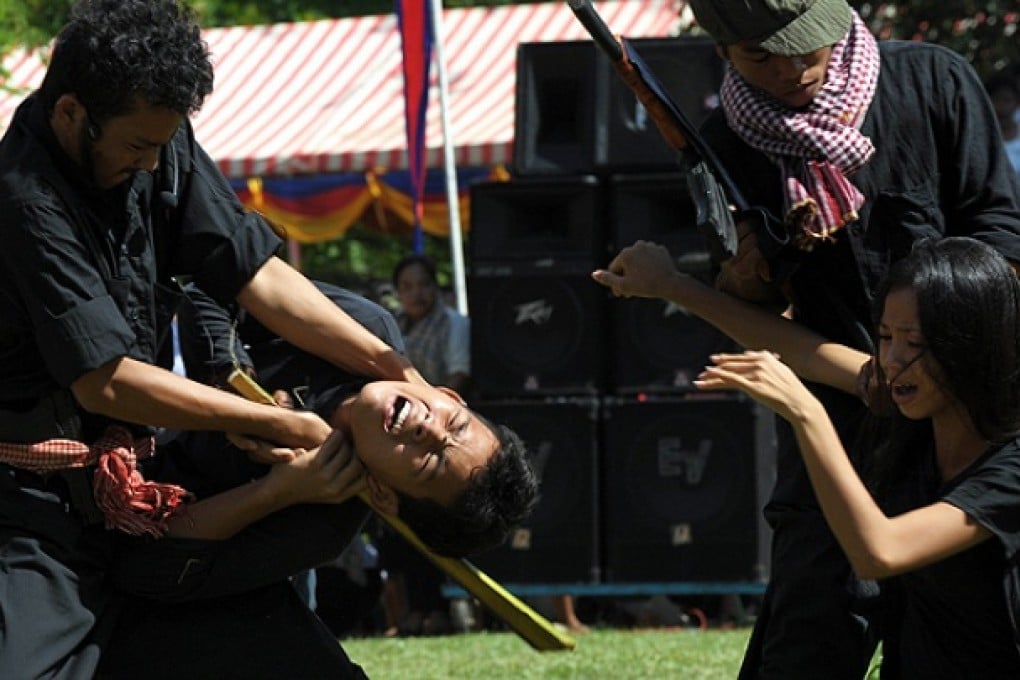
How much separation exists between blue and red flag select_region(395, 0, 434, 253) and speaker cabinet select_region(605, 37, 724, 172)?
1.91 meters

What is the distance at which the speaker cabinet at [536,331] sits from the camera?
25.9 feet

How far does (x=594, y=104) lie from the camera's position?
8086 mm

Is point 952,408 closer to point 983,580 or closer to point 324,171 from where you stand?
point 983,580

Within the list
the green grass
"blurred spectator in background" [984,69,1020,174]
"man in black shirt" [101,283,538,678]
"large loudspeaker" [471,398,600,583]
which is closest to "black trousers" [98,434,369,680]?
"man in black shirt" [101,283,538,678]

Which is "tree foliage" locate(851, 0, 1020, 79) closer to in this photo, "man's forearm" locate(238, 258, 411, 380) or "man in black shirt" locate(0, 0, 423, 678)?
"man's forearm" locate(238, 258, 411, 380)

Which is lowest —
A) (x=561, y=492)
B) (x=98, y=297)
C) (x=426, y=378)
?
(x=561, y=492)

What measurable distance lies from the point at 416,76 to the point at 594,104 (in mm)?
1953

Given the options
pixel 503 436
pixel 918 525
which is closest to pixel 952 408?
pixel 918 525

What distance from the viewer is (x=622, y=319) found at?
7895 millimetres

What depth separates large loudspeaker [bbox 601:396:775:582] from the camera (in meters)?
7.79

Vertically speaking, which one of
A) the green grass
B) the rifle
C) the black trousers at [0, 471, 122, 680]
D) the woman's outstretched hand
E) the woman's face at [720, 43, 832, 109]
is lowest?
the green grass

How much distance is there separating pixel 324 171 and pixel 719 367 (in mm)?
10867

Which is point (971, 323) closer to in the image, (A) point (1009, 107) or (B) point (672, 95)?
(B) point (672, 95)

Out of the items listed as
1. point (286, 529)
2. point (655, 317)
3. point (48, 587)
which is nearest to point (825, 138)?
point (286, 529)
